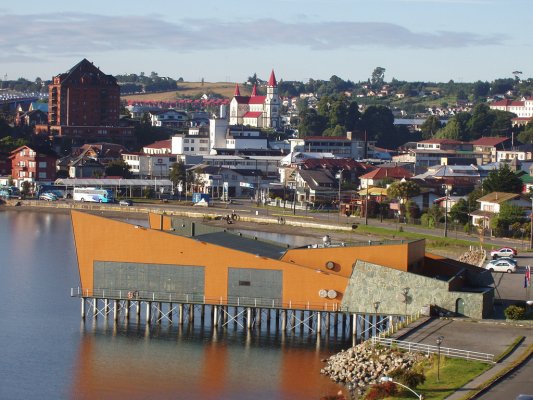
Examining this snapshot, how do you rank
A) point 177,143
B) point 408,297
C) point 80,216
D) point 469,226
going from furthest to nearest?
point 177,143 → point 469,226 → point 80,216 → point 408,297

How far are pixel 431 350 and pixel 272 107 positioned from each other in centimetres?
14720

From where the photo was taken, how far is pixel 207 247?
155ft

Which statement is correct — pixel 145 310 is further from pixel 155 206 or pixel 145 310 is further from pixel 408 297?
pixel 155 206

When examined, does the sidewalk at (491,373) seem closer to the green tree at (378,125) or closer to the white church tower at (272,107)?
the green tree at (378,125)

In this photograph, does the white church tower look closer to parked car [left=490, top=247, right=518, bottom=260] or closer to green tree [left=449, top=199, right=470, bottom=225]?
green tree [left=449, top=199, right=470, bottom=225]

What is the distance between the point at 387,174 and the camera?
113 m

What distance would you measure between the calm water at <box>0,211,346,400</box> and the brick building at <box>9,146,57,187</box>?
64782 millimetres

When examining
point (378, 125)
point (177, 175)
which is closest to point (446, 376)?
point (177, 175)

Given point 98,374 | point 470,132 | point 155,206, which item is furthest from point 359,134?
point 98,374

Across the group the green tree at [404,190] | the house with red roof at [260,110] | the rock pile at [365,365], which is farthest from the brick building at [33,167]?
the rock pile at [365,365]

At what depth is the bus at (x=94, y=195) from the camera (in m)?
109

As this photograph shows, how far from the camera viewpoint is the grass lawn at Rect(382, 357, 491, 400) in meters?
35.0

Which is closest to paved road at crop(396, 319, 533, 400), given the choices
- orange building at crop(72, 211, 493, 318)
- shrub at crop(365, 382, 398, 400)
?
orange building at crop(72, 211, 493, 318)

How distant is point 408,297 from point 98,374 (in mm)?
10555
